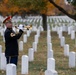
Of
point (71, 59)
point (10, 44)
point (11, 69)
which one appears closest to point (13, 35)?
point (10, 44)

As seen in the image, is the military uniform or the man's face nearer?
the man's face

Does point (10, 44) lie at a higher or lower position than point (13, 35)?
lower

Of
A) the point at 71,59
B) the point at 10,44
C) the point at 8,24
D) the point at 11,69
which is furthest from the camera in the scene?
the point at 71,59

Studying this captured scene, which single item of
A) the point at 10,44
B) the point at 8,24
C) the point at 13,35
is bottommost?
the point at 10,44

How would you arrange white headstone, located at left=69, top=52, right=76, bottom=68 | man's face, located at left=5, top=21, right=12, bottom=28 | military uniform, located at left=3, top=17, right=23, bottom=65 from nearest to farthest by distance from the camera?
man's face, located at left=5, top=21, right=12, bottom=28, military uniform, located at left=3, top=17, right=23, bottom=65, white headstone, located at left=69, top=52, right=76, bottom=68

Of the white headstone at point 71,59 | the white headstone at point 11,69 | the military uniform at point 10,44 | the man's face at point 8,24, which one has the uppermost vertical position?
the man's face at point 8,24

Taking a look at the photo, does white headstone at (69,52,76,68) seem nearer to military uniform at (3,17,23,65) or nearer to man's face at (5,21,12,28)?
military uniform at (3,17,23,65)

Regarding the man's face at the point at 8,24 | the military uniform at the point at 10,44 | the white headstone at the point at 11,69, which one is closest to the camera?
the white headstone at the point at 11,69

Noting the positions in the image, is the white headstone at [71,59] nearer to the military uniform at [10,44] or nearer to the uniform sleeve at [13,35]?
the military uniform at [10,44]

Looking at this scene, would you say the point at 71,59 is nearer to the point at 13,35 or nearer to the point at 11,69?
the point at 13,35

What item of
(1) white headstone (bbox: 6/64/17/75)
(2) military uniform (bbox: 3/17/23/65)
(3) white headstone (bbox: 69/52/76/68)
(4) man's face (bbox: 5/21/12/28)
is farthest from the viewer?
(3) white headstone (bbox: 69/52/76/68)

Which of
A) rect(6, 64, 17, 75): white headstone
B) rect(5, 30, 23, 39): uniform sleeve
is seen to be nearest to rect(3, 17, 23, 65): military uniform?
rect(5, 30, 23, 39): uniform sleeve

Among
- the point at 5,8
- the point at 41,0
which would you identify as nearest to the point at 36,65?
the point at 41,0

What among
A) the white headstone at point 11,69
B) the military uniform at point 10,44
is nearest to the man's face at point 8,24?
the military uniform at point 10,44
